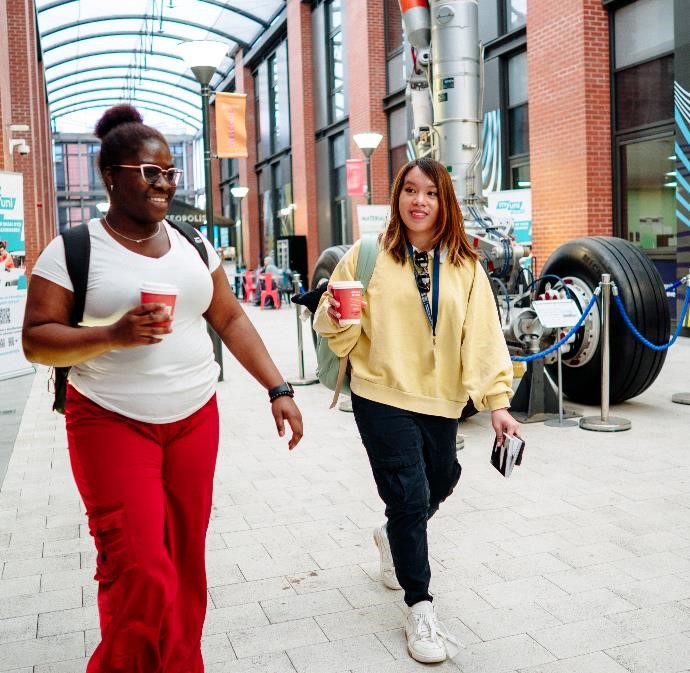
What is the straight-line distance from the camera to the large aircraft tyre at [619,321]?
698 centimetres

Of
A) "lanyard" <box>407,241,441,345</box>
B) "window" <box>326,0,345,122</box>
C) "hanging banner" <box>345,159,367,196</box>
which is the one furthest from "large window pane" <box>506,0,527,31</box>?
"lanyard" <box>407,241,441,345</box>

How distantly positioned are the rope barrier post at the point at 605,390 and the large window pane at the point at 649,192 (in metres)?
6.93

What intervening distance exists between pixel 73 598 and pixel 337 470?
230 centimetres

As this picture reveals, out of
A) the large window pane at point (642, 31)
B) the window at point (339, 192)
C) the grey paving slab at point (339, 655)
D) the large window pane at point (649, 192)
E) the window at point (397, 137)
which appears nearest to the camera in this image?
the grey paving slab at point (339, 655)

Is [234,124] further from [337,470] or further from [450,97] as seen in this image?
[337,470]

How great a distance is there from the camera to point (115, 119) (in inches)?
95.1

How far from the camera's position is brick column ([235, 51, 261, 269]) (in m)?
34.5

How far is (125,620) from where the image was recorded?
88.7 inches

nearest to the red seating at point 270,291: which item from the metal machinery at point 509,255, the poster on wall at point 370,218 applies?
the poster on wall at point 370,218

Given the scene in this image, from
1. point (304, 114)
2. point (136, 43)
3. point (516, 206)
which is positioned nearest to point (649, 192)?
point (516, 206)

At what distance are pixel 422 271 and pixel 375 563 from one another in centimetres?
152

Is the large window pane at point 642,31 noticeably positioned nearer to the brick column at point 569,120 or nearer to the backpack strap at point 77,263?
the brick column at point 569,120

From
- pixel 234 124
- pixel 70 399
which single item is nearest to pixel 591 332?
pixel 70 399

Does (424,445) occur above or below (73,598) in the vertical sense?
above
